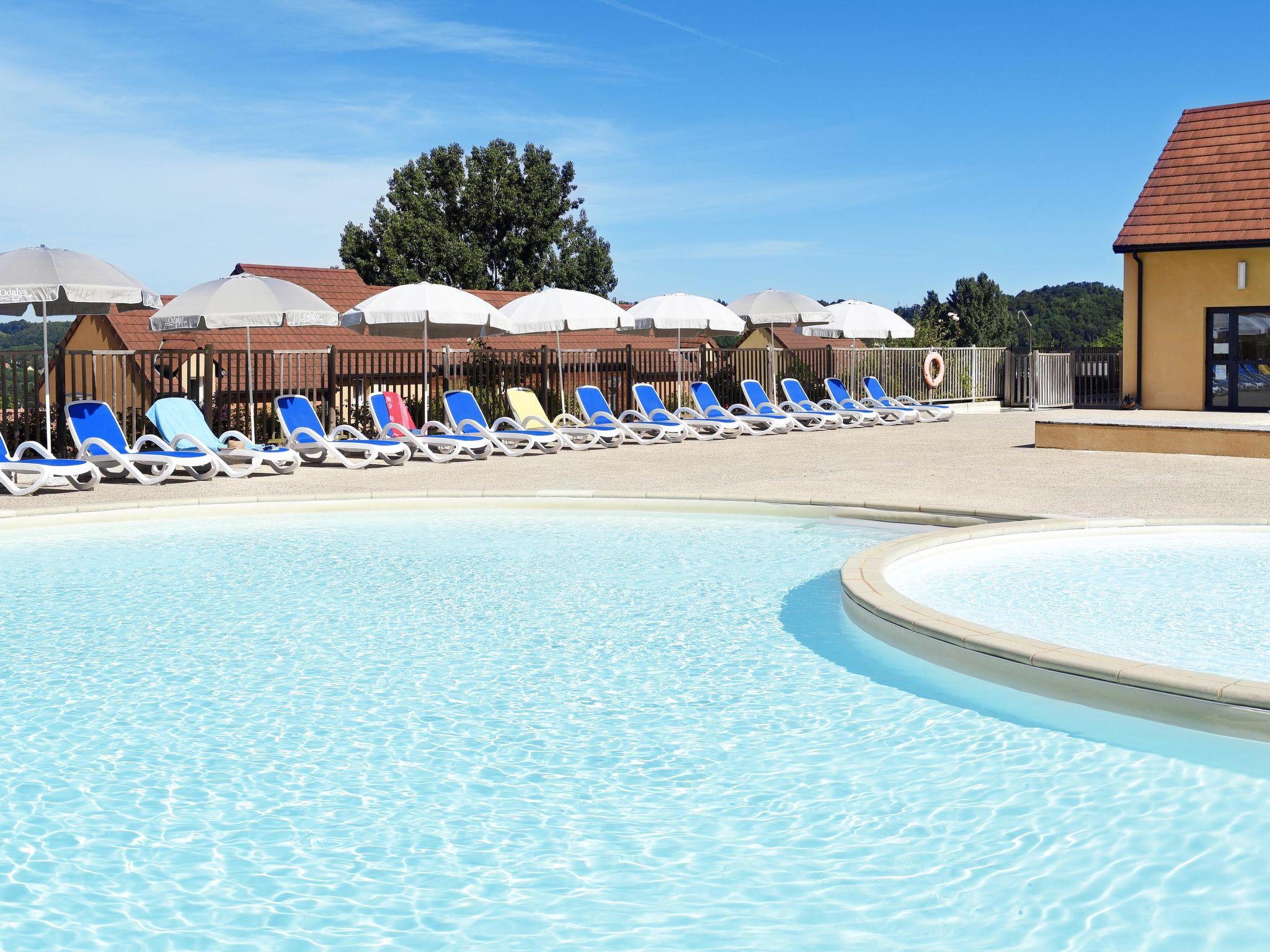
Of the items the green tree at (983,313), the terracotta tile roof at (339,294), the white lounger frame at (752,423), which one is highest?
the green tree at (983,313)

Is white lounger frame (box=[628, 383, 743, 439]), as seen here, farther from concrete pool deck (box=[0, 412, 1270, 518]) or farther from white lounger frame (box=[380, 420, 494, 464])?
white lounger frame (box=[380, 420, 494, 464])

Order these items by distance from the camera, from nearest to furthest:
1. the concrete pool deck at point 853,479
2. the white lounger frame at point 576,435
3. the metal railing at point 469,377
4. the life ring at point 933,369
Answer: the concrete pool deck at point 853,479 → the metal railing at point 469,377 → the white lounger frame at point 576,435 → the life ring at point 933,369

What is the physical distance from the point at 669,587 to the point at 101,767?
3.99m

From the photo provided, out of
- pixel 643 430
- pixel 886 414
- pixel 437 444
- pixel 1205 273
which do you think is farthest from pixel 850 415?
pixel 437 444

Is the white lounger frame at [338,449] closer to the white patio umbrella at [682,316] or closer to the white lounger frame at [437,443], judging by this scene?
the white lounger frame at [437,443]

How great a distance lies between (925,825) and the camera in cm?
397

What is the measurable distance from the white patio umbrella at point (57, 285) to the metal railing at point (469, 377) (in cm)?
109

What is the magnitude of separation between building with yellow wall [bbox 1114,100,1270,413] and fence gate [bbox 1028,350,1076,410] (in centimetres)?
287

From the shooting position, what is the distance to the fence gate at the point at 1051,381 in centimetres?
2845

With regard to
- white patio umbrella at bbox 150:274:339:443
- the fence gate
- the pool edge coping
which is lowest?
the pool edge coping

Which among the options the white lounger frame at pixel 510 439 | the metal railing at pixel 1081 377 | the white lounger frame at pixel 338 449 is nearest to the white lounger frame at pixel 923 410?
the metal railing at pixel 1081 377

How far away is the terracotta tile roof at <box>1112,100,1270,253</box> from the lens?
24.1 meters

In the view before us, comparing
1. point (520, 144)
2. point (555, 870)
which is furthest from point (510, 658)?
point (520, 144)

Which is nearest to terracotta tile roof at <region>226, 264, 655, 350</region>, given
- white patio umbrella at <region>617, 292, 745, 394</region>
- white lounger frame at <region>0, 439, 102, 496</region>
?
white patio umbrella at <region>617, 292, 745, 394</region>
